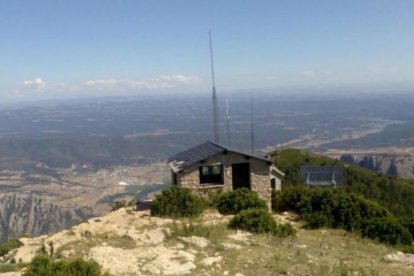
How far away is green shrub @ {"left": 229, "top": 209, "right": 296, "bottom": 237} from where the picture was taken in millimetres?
13211

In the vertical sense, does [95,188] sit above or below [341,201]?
below

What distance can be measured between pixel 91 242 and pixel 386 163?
101 metres

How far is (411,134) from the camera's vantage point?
578 ft

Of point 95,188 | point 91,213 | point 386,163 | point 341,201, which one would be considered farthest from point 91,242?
point 95,188

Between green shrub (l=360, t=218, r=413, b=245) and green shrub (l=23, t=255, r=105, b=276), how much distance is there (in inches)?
342

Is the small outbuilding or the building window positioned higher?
the building window

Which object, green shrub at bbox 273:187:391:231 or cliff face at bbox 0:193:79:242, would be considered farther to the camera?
cliff face at bbox 0:193:79:242

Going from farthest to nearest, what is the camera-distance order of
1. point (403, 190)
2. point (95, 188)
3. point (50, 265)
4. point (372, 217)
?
point (95, 188) < point (403, 190) < point (372, 217) < point (50, 265)

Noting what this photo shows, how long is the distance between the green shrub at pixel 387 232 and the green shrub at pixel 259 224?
8.38ft

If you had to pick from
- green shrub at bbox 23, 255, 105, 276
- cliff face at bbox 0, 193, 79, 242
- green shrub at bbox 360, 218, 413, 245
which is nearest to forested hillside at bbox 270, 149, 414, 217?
green shrub at bbox 360, 218, 413, 245

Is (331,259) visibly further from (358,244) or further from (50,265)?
(50,265)

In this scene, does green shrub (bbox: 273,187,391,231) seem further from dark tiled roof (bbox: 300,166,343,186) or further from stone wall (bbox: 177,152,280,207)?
dark tiled roof (bbox: 300,166,343,186)

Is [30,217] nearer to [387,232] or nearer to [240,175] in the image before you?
[240,175]

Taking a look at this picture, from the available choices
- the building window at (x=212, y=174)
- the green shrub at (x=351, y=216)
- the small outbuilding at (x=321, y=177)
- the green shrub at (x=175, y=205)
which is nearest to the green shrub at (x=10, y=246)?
the green shrub at (x=175, y=205)
